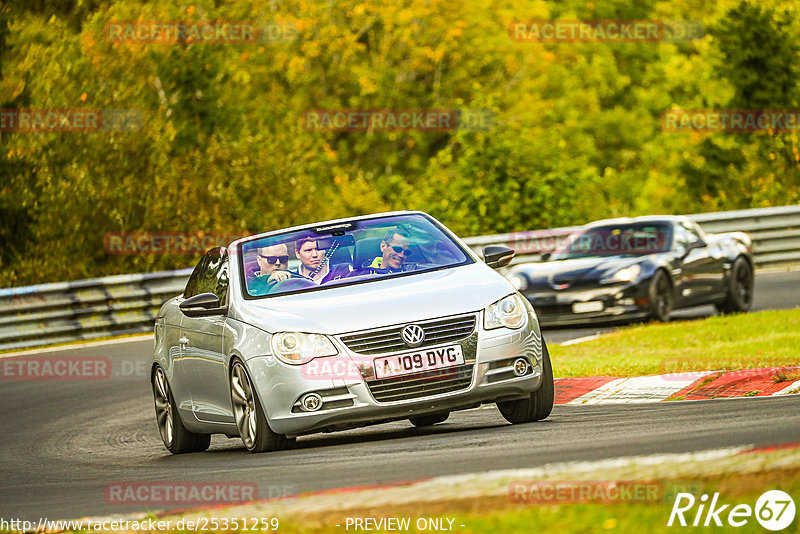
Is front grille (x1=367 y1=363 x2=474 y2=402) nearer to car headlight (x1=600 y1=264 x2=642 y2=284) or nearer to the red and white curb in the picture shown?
the red and white curb

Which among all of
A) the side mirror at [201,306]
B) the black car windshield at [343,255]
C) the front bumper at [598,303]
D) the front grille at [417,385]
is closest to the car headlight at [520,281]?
the front bumper at [598,303]

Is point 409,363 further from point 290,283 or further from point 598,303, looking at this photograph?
point 598,303

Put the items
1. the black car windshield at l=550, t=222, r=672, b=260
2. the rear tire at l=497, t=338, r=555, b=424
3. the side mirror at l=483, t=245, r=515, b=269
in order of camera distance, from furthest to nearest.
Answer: the black car windshield at l=550, t=222, r=672, b=260 < the side mirror at l=483, t=245, r=515, b=269 < the rear tire at l=497, t=338, r=555, b=424

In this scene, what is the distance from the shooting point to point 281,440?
32.2ft

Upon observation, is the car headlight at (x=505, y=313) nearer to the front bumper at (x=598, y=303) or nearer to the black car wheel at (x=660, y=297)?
the front bumper at (x=598, y=303)

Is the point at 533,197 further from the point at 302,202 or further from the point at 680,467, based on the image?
the point at 680,467

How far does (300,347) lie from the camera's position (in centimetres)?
944

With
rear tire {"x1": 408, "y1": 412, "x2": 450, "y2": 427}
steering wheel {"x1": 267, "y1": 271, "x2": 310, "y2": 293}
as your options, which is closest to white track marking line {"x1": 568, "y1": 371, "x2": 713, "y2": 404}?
rear tire {"x1": 408, "y1": 412, "x2": 450, "y2": 427}

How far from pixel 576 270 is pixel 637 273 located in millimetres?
821

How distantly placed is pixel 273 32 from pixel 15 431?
35.8 m

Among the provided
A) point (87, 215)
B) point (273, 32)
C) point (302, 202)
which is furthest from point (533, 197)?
point (273, 32)

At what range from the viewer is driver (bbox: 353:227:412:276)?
10453mm

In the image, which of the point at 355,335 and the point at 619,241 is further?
the point at 619,241

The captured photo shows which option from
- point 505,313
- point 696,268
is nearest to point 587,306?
point 696,268
